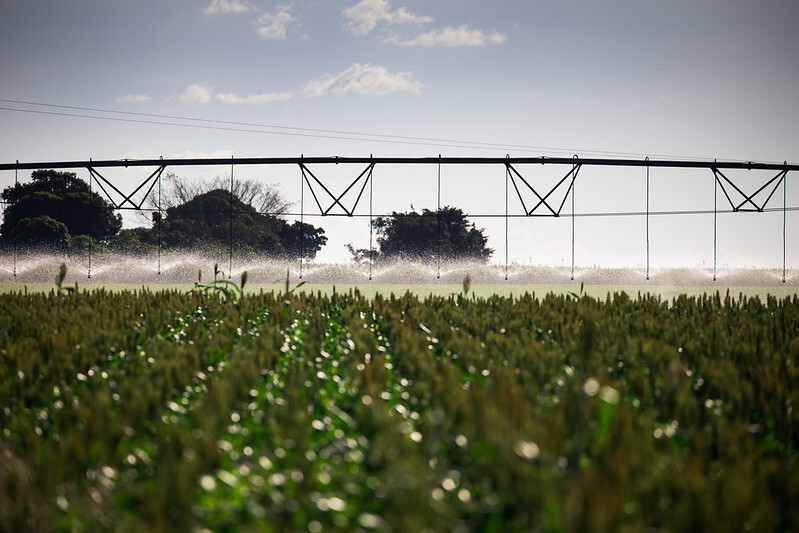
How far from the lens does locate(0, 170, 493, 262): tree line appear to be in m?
37.0

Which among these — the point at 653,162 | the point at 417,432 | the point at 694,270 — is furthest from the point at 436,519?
the point at 694,270

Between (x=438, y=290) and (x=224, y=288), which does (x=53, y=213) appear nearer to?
(x=438, y=290)

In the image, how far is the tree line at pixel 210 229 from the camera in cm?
3703

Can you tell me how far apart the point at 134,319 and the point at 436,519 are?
7659 millimetres

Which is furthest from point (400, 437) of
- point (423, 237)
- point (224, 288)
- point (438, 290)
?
point (423, 237)

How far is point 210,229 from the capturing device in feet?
138

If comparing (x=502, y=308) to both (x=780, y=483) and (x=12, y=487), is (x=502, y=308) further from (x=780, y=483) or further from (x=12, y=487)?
(x=12, y=487)

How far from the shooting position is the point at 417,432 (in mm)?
3709

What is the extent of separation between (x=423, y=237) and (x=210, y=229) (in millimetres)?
16855

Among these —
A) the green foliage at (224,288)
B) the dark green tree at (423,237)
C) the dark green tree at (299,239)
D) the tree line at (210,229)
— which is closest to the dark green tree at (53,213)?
the tree line at (210,229)

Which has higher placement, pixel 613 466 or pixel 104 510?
pixel 613 466

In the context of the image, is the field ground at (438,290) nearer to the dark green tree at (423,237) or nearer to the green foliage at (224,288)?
the green foliage at (224,288)

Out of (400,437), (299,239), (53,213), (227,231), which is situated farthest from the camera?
(299,239)

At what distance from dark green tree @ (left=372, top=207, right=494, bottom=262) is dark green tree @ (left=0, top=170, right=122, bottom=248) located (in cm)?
1984
